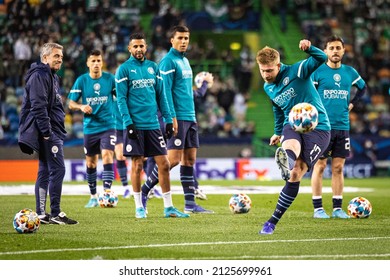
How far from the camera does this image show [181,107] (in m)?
13.6

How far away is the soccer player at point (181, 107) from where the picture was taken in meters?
13.4

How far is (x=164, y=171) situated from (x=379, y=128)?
18711 millimetres

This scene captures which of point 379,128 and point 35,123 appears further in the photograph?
point 379,128

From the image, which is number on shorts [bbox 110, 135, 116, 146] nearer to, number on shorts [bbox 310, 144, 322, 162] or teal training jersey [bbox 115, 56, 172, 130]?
teal training jersey [bbox 115, 56, 172, 130]

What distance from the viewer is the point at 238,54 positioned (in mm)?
34625

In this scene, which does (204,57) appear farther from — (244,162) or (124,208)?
(124,208)

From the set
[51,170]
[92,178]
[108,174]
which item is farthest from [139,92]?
[108,174]

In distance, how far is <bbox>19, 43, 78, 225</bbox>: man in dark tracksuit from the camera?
11.7 m

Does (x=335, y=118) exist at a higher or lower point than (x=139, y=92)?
lower

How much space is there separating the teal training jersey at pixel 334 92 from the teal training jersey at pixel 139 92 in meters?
2.39

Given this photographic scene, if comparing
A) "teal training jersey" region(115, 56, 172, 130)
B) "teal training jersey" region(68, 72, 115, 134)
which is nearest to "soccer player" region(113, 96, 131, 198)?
"teal training jersey" region(68, 72, 115, 134)

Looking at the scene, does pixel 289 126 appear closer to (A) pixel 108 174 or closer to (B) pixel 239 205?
(B) pixel 239 205

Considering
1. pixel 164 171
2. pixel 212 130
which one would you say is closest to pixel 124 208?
pixel 164 171

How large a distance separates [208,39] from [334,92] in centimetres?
2205
